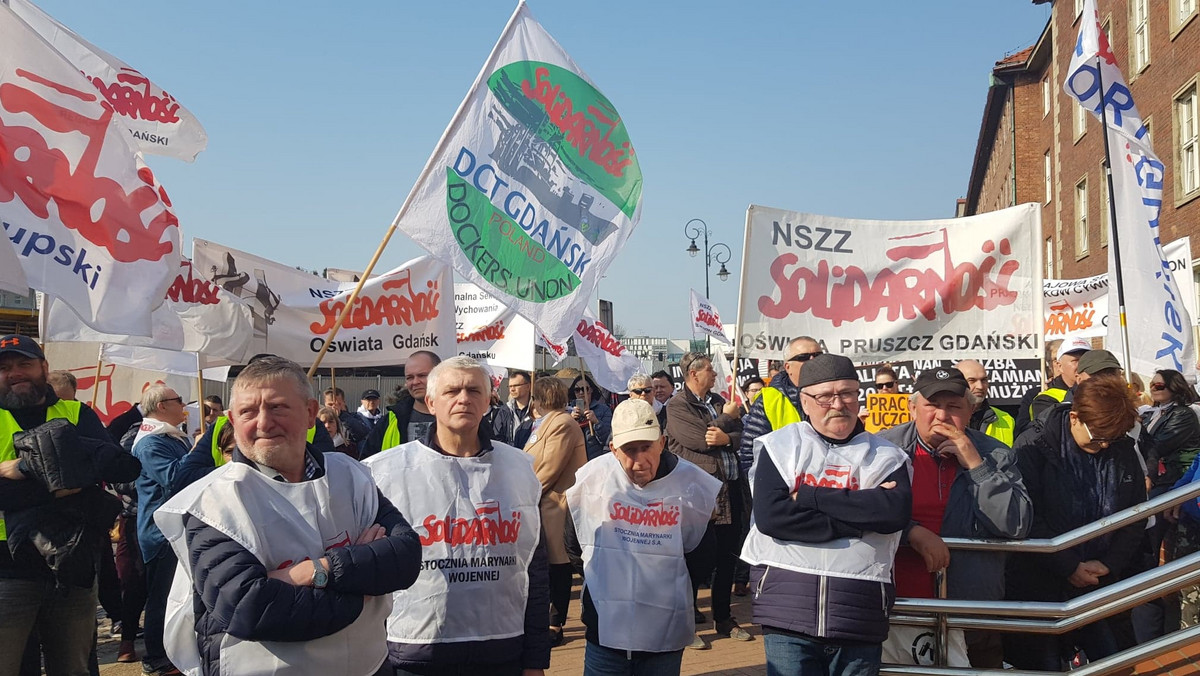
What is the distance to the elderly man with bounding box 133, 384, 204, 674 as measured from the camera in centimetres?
582

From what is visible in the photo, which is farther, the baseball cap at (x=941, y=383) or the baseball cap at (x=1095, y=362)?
the baseball cap at (x=1095, y=362)

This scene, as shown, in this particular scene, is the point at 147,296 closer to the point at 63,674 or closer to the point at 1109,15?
the point at 63,674

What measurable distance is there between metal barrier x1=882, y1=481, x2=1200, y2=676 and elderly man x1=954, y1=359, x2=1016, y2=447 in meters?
1.31

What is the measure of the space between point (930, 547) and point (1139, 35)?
67.5 ft

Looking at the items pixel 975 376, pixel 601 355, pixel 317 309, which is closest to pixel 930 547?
pixel 975 376

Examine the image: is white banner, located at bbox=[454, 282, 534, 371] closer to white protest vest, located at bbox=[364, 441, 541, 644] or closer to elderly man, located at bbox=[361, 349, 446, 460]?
elderly man, located at bbox=[361, 349, 446, 460]

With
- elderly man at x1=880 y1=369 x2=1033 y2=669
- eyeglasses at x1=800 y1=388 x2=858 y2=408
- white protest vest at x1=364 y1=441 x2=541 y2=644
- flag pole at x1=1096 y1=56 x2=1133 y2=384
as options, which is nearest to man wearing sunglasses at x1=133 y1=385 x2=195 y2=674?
white protest vest at x1=364 y1=441 x2=541 y2=644

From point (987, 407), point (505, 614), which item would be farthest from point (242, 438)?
point (987, 407)

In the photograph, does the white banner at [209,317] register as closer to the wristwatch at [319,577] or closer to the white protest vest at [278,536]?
the white protest vest at [278,536]

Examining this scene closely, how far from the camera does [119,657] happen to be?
6.58 metres

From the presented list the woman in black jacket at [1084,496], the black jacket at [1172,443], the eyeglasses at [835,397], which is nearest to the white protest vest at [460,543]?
the eyeglasses at [835,397]

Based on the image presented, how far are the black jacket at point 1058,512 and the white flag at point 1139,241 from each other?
8.76 feet

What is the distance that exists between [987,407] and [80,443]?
468 cm

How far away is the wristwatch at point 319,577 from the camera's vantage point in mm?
2459
